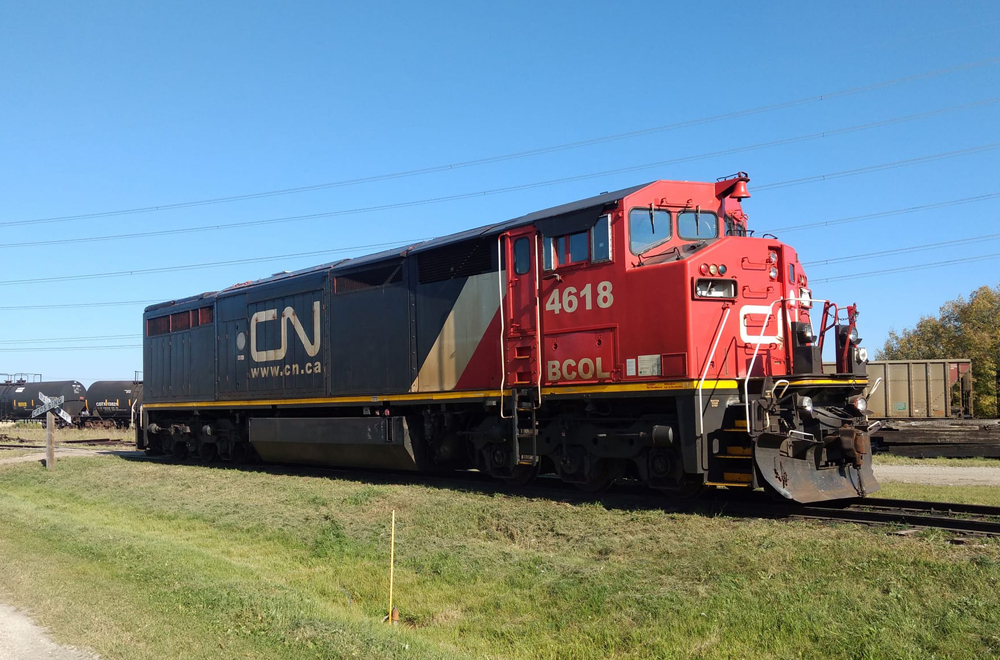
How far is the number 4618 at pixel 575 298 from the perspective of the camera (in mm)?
Answer: 11071

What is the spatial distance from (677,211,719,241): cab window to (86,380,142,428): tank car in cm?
3824

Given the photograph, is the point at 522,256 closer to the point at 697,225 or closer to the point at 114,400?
the point at 697,225

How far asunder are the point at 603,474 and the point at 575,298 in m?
2.57

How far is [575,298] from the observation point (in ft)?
37.8

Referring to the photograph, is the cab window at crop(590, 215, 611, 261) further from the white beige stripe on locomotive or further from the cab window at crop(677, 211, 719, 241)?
the white beige stripe on locomotive

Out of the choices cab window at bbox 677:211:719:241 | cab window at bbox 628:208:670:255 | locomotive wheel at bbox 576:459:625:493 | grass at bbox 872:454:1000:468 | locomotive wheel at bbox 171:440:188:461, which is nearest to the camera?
cab window at bbox 628:208:670:255

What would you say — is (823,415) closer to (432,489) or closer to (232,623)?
(432,489)

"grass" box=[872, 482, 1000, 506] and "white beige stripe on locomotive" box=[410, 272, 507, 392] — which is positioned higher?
"white beige stripe on locomotive" box=[410, 272, 507, 392]

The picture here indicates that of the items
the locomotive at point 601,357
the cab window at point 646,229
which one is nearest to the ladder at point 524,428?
the locomotive at point 601,357

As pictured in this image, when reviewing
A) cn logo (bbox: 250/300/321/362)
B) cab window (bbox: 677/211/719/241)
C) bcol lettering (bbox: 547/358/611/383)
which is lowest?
bcol lettering (bbox: 547/358/611/383)

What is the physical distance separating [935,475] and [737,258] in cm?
891

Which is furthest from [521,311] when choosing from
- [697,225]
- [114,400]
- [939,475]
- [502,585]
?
[114,400]

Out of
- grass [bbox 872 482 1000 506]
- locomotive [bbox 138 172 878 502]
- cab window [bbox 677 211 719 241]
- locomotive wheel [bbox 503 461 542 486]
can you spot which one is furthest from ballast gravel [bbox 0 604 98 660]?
grass [bbox 872 482 1000 506]

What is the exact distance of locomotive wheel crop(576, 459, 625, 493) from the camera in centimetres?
1151
